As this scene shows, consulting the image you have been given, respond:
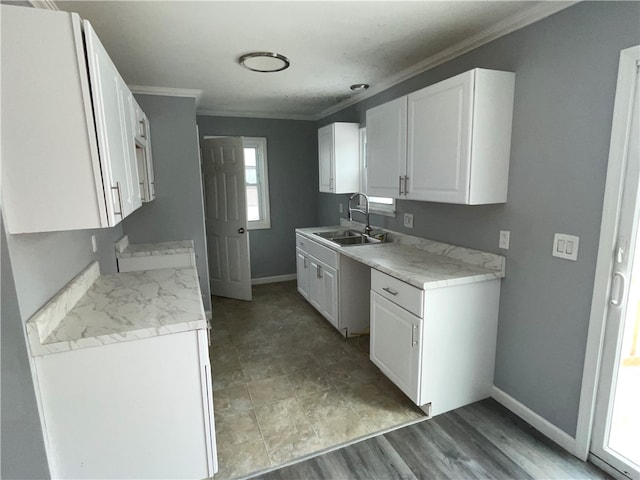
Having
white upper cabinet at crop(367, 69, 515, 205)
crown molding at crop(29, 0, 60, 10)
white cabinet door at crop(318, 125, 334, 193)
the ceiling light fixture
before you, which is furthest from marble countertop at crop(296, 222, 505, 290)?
crown molding at crop(29, 0, 60, 10)

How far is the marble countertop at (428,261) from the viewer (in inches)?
81.3

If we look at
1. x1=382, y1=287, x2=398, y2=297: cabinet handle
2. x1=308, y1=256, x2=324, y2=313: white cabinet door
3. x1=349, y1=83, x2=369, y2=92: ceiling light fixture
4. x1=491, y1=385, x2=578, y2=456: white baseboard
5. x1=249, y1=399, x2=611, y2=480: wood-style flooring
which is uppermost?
x1=349, y1=83, x2=369, y2=92: ceiling light fixture

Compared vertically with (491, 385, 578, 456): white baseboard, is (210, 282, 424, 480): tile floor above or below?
below

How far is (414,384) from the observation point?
211 centimetres

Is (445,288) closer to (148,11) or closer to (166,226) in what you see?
Result: (148,11)

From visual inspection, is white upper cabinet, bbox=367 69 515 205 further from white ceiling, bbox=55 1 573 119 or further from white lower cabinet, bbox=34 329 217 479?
white lower cabinet, bbox=34 329 217 479

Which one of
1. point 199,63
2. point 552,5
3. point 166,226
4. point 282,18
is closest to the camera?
point 552,5

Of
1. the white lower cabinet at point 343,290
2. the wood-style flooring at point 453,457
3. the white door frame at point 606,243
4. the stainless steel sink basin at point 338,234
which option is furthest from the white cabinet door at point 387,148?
the wood-style flooring at point 453,457

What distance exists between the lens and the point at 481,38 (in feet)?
7.05

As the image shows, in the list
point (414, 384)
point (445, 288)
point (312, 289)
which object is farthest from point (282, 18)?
point (312, 289)

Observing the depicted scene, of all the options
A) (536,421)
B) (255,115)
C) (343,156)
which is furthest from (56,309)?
(255,115)

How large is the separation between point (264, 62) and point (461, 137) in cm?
150

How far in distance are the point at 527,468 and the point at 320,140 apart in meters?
3.37

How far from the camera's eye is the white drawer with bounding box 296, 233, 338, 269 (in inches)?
125
